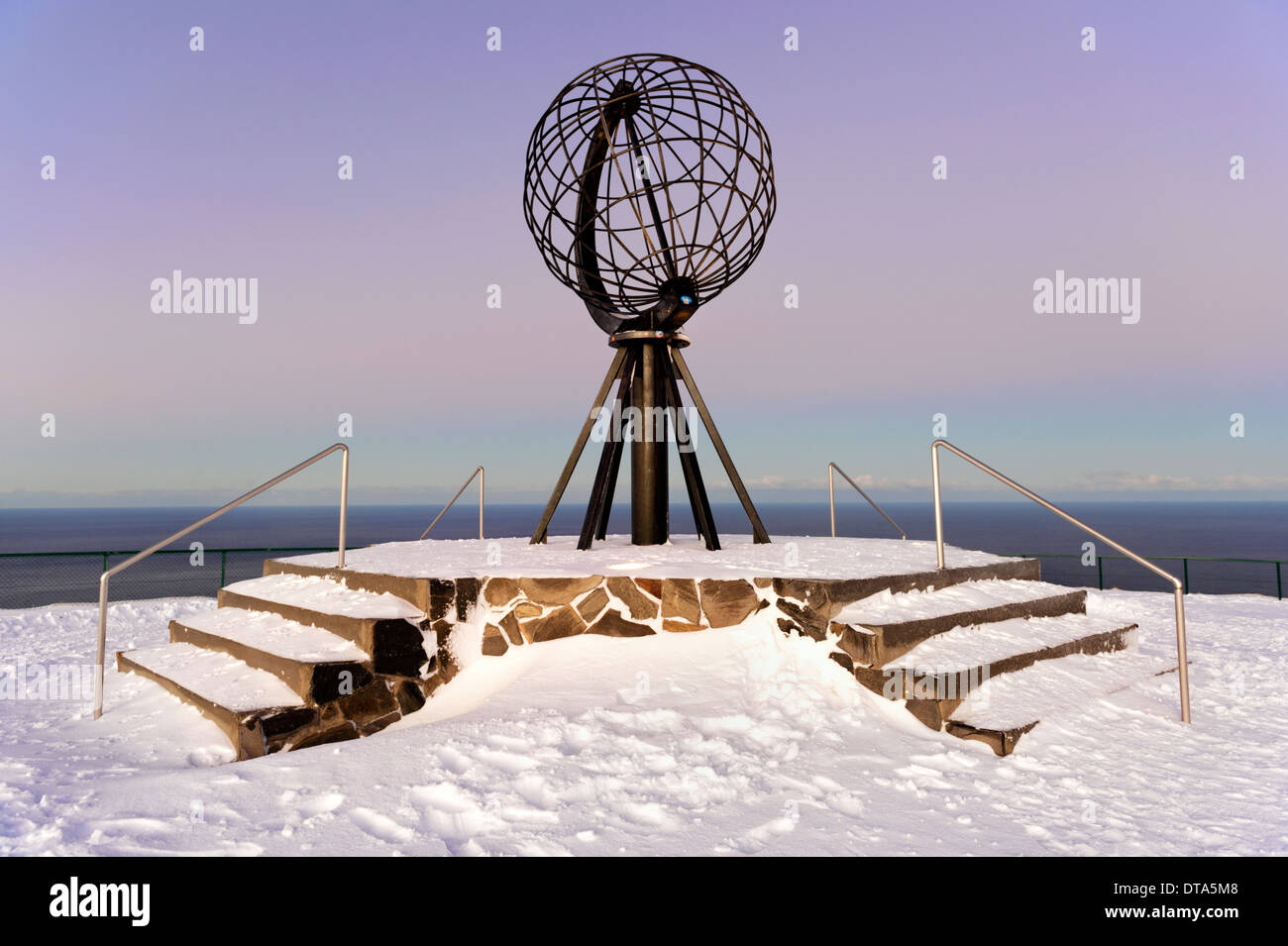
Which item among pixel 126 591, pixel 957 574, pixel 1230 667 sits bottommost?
pixel 126 591

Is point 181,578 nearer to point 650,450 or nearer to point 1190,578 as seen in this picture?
point 650,450

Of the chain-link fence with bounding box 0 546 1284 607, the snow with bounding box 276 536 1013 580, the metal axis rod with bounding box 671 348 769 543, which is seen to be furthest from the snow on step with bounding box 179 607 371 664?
the chain-link fence with bounding box 0 546 1284 607

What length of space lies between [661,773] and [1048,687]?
288 centimetres

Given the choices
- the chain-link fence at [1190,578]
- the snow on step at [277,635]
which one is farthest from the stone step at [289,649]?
the chain-link fence at [1190,578]

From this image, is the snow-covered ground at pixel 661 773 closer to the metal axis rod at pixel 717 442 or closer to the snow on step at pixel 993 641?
the snow on step at pixel 993 641

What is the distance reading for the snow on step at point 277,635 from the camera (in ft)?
14.9

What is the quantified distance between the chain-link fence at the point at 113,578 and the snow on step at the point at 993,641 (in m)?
19.3

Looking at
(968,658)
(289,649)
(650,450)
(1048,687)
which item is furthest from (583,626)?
(1048,687)

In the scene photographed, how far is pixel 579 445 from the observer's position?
7496 millimetres

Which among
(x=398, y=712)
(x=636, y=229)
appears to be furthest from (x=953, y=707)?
(x=636, y=229)

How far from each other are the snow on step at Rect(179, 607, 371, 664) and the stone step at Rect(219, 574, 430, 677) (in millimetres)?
60
